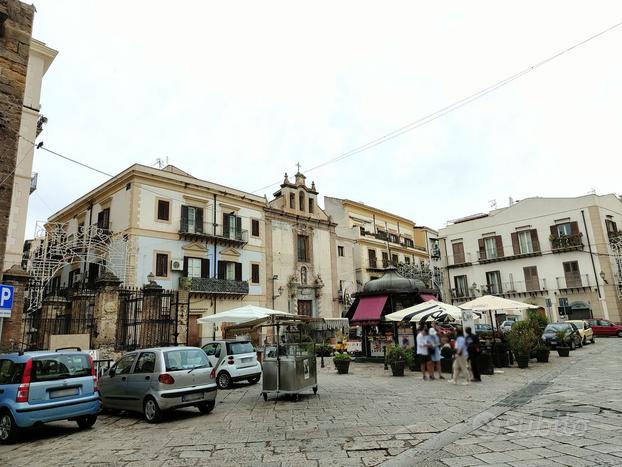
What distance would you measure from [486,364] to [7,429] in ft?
42.2

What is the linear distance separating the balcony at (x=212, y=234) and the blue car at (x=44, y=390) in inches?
737

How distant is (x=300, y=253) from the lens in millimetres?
34156

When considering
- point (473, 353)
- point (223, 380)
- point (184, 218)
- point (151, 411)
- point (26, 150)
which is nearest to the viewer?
point (151, 411)

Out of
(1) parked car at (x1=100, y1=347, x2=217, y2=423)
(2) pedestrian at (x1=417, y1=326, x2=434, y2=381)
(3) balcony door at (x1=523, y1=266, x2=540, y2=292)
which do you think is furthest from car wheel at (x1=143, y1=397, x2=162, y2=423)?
(3) balcony door at (x1=523, y1=266, x2=540, y2=292)

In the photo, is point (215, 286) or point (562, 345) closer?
point (562, 345)

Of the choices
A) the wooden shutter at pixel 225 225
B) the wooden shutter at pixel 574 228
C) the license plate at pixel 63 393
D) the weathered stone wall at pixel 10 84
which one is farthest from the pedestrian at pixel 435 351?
the wooden shutter at pixel 574 228

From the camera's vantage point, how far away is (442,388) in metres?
11.2

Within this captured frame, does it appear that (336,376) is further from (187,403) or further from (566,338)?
(566,338)

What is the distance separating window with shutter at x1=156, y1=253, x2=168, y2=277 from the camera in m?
25.3

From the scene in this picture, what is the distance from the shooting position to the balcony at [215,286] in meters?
25.8

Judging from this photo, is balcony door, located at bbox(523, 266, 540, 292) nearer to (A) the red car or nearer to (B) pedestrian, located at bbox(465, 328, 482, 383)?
(A) the red car

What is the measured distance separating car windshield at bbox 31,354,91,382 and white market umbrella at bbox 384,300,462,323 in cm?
1095

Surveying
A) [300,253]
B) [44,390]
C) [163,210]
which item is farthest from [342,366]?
[300,253]

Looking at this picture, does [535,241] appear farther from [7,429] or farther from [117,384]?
[7,429]
